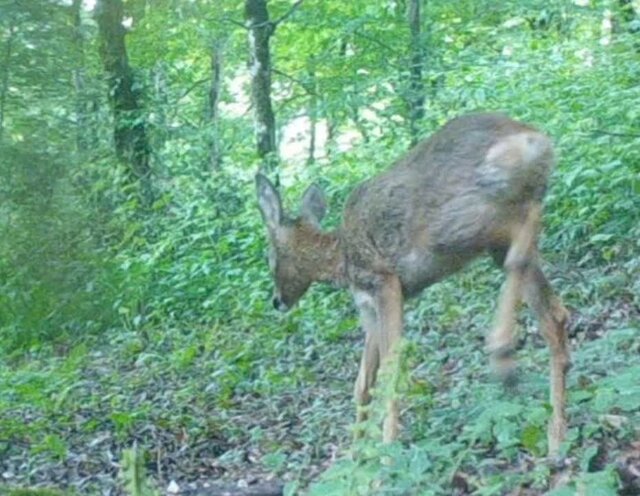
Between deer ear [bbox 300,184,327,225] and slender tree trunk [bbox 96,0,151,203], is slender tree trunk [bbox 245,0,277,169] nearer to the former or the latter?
slender tree trunk [bbox 96,0,151,203]

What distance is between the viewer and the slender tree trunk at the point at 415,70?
14809 mm

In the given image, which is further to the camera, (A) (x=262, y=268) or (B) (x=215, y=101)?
(B) (x=215, y=101)

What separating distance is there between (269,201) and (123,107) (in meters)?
10.4

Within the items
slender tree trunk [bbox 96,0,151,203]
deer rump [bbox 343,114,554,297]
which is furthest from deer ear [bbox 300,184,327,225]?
slender tree trunk [bbox 96,0,151,203]

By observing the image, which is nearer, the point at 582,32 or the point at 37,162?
the point at 37,162

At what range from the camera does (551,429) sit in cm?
554

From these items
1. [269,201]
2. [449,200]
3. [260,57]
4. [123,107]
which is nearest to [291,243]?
[269,201]

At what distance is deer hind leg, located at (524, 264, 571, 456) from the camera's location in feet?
19.2

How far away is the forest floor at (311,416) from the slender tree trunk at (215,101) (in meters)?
5.92

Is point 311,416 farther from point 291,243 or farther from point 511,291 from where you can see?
point 511,291

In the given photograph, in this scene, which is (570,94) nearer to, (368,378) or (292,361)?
(292,361)

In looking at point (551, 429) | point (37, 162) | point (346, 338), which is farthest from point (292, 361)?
point (551, 429)

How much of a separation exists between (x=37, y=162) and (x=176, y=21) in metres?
9.60

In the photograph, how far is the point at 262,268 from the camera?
12.7 meters
